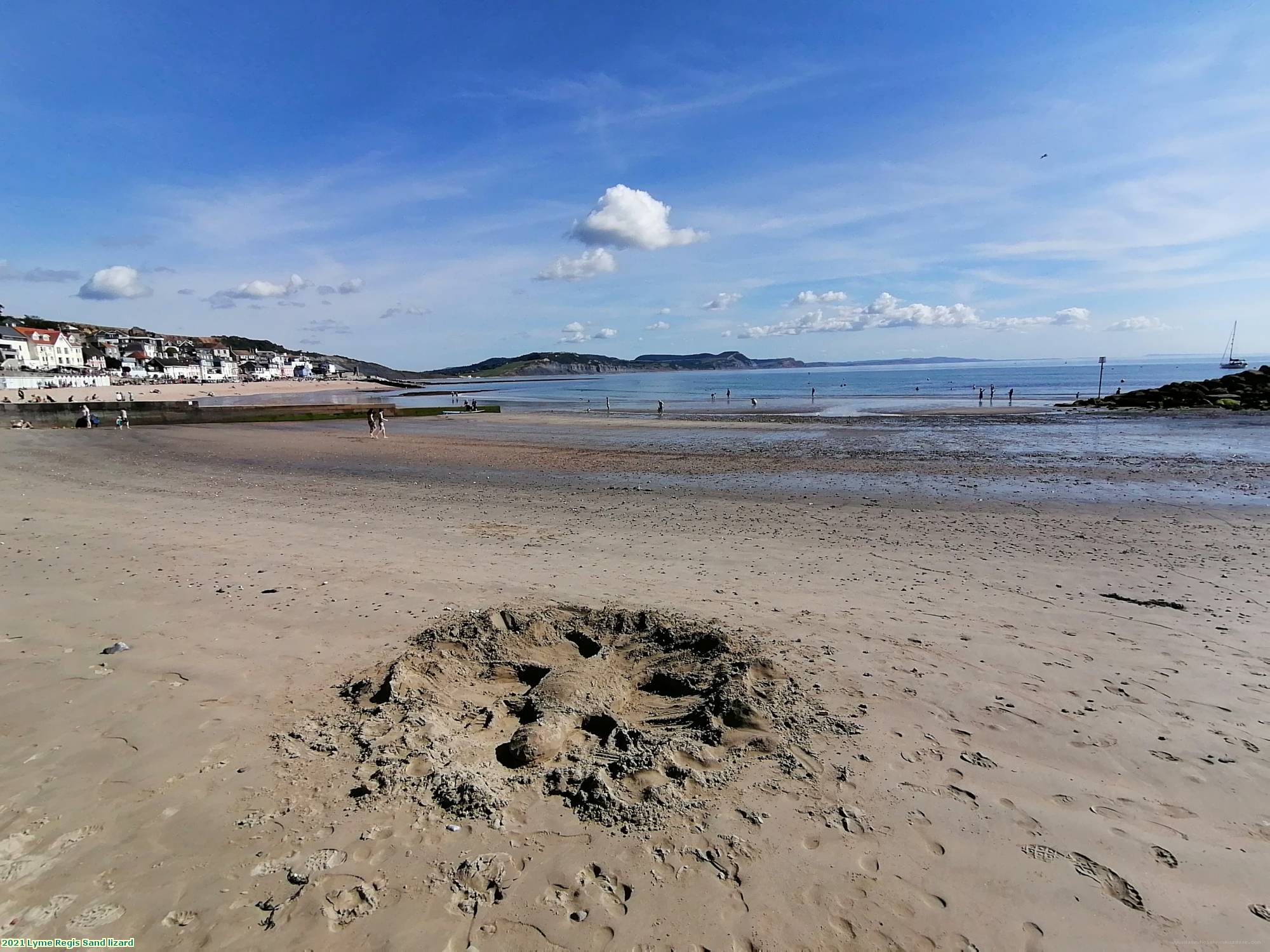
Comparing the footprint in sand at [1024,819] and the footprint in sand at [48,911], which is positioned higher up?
the footprint in sand at [1024,819]

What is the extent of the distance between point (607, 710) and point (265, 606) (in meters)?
4.57

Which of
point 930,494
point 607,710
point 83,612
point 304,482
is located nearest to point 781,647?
point 607,710

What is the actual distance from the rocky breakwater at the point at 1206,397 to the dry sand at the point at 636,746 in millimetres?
43030

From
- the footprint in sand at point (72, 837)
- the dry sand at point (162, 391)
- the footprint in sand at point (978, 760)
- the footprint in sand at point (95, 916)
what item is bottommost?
the footprint in sand at point (95, 916)

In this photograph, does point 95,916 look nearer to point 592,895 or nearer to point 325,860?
point 325,860

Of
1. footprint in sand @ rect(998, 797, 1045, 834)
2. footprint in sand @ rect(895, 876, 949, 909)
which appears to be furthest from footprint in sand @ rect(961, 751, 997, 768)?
footprint in sand @ rect(895, 876, 949, 909)

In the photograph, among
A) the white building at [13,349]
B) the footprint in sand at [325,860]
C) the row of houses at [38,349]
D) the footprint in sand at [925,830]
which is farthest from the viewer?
the row of houses at [38,349]

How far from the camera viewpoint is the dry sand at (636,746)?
115 inches

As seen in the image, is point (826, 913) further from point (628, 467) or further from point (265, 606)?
point (628, 467)

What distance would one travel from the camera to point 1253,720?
177 inches

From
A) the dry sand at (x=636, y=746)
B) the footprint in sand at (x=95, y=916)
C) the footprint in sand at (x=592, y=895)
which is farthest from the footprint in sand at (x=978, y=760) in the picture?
the footprint in sand at (x=95, y=916)

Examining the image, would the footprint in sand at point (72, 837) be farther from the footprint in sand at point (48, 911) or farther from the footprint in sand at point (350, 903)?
the footprint in sand at point (350, 903)

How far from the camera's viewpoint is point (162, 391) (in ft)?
277

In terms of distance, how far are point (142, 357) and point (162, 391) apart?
55.5 metres
